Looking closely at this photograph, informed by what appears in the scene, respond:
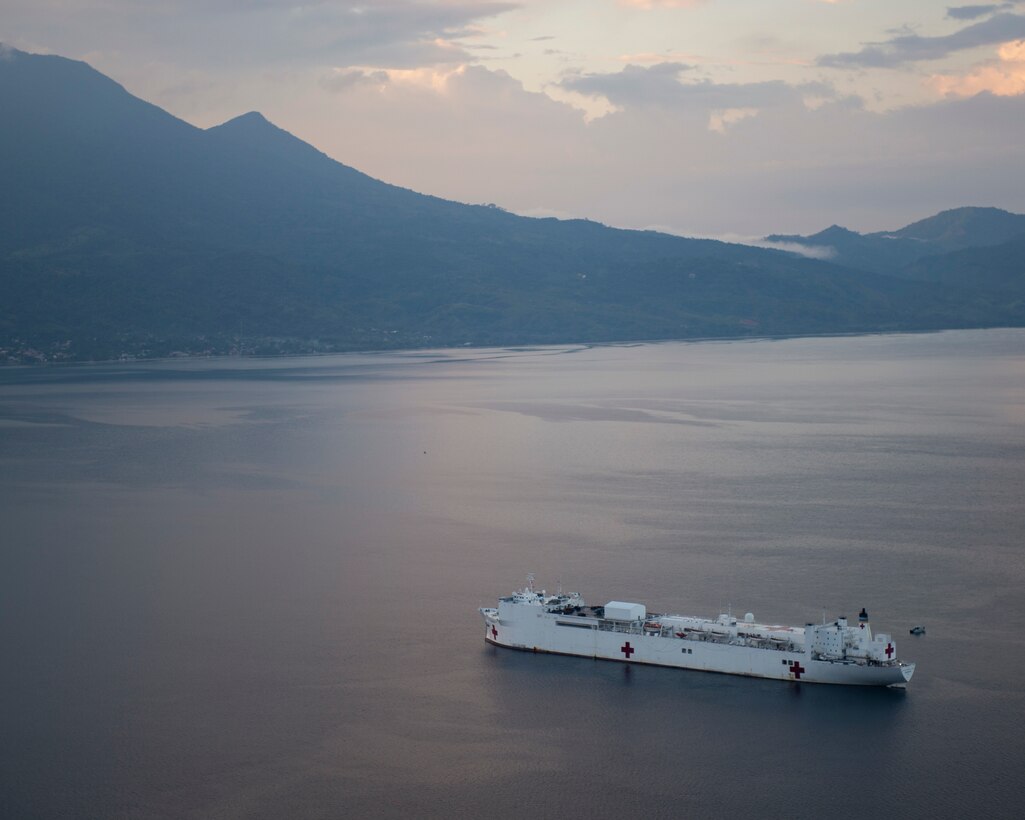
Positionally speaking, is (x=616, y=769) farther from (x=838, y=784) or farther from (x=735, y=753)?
(x=838, y=784)

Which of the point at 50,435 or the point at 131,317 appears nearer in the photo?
the point at 50,435

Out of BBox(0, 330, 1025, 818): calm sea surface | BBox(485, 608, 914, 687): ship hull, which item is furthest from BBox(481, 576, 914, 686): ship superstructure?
BBox(0, 330, 1025, 818): calm sea surface

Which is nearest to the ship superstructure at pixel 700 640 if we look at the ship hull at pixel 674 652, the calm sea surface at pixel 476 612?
the ship hull at pixel 674 652

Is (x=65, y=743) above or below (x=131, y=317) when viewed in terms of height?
below

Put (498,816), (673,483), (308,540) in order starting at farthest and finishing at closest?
1. (673,483)
2. (308,540)
3. (498,816)

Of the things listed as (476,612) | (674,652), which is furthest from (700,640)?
(476,612)

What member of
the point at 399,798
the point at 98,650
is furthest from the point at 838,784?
the point at 98,650
